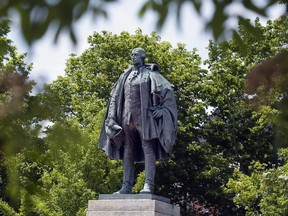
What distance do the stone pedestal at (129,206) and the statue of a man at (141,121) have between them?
28 cm

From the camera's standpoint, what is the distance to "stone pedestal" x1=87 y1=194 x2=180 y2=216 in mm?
10367

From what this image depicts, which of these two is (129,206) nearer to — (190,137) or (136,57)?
(136,57)

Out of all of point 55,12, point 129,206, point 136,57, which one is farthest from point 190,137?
point 55,12

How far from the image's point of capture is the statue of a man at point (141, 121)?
11023 mm

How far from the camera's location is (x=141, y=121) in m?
11.0

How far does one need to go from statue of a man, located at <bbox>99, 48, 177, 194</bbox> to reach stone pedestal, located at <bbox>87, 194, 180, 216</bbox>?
11.0 inches

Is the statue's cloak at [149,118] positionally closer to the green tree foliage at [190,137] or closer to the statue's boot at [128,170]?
the statue's boot at [128,170]

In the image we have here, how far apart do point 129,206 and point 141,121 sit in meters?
1.33

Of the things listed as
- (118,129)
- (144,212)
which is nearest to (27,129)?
(144,212)

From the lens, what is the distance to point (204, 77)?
3014cm

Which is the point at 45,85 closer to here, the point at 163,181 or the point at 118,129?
the point at 118,129

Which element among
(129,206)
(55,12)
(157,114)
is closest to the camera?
(55,12)

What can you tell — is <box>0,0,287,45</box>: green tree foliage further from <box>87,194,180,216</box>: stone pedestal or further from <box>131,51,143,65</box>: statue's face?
<box>131,51,143,65</box>: statue's face

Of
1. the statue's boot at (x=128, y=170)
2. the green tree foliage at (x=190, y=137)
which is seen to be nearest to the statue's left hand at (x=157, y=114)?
the statue's boot at (x=128, y=170)
